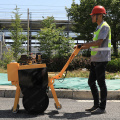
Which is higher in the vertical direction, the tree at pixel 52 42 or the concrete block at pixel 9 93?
the tree at pixel 52 42

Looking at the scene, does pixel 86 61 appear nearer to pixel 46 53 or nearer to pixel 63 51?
pixel 63 51

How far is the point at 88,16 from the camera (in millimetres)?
21594

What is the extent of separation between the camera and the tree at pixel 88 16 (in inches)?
819

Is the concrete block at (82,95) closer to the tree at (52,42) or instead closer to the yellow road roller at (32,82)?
the yellow road roller at (32,82)

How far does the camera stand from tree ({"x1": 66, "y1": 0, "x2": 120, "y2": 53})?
2080 cm

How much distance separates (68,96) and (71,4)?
61.4 ft

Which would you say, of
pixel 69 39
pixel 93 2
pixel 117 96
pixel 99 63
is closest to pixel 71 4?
pixel 93 2

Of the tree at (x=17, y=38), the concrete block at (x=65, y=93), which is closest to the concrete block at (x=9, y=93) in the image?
the concrete block at (x=65, y=93)

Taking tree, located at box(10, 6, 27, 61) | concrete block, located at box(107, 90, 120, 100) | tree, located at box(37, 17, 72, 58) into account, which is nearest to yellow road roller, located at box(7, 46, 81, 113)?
concrete block, located at box(107, 90, 120, 100)

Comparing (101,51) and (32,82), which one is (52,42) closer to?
(101,51)

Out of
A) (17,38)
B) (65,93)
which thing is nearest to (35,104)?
(65,93)

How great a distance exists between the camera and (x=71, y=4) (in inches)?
915

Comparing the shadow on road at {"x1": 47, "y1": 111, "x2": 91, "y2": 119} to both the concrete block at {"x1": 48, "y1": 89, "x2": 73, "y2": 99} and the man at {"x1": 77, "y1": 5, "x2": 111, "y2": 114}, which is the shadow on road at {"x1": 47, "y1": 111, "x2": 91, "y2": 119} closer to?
the man at {"x1": 77, "y1": 5, "x2": 111, "y2": 114}

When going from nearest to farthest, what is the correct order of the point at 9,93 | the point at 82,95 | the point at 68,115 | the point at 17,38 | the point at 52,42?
the point at 68,115 → the point at 82,95 → the point at 9,93 → the point at 52,42 → the point at 17,38
